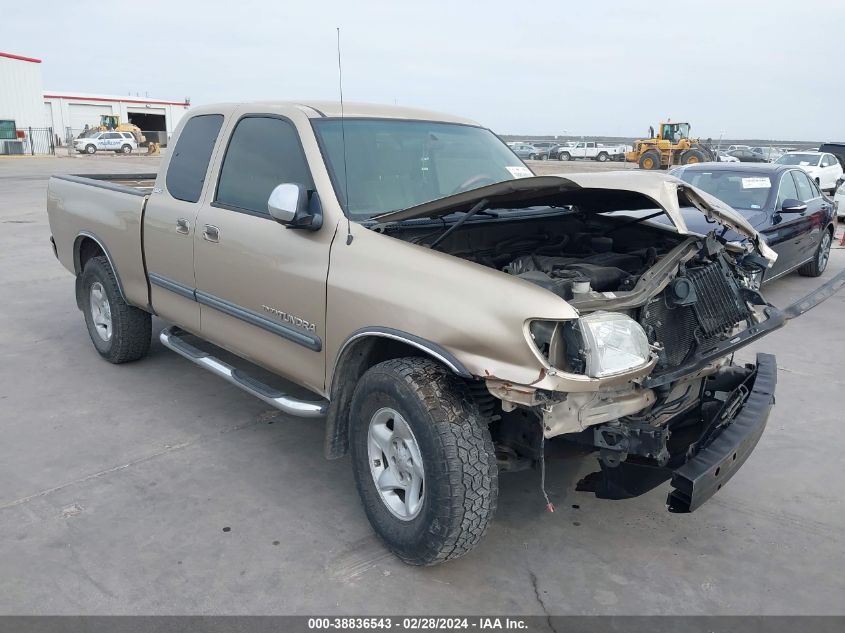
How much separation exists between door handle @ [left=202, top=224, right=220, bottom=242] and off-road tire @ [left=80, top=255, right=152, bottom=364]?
4.96 feet

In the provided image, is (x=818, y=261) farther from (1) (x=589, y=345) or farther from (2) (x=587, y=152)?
(2) (x=587, y=152)

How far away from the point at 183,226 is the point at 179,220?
69mm

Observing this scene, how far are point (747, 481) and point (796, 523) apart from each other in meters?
0.43

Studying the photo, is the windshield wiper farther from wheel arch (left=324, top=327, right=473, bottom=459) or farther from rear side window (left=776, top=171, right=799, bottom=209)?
rear side window (left=776, top=171, right=799, bottom=209)

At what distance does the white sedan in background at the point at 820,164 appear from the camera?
820 inches

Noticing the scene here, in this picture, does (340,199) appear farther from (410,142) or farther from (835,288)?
(835,288)

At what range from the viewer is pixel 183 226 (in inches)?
168

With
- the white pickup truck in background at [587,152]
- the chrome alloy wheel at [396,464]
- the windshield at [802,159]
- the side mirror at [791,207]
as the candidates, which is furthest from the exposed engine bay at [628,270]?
the white pickup truck in background at [587,152]

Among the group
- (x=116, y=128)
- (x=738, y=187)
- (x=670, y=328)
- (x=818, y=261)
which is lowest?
(x=818, y=261)

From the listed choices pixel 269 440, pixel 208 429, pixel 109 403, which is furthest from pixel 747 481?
pixel 109 403

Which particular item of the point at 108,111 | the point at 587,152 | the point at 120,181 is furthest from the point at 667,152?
the point at 108,111

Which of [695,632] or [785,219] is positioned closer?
[695,632]

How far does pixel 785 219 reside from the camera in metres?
7.94

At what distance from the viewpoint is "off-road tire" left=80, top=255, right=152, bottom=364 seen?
520cm
